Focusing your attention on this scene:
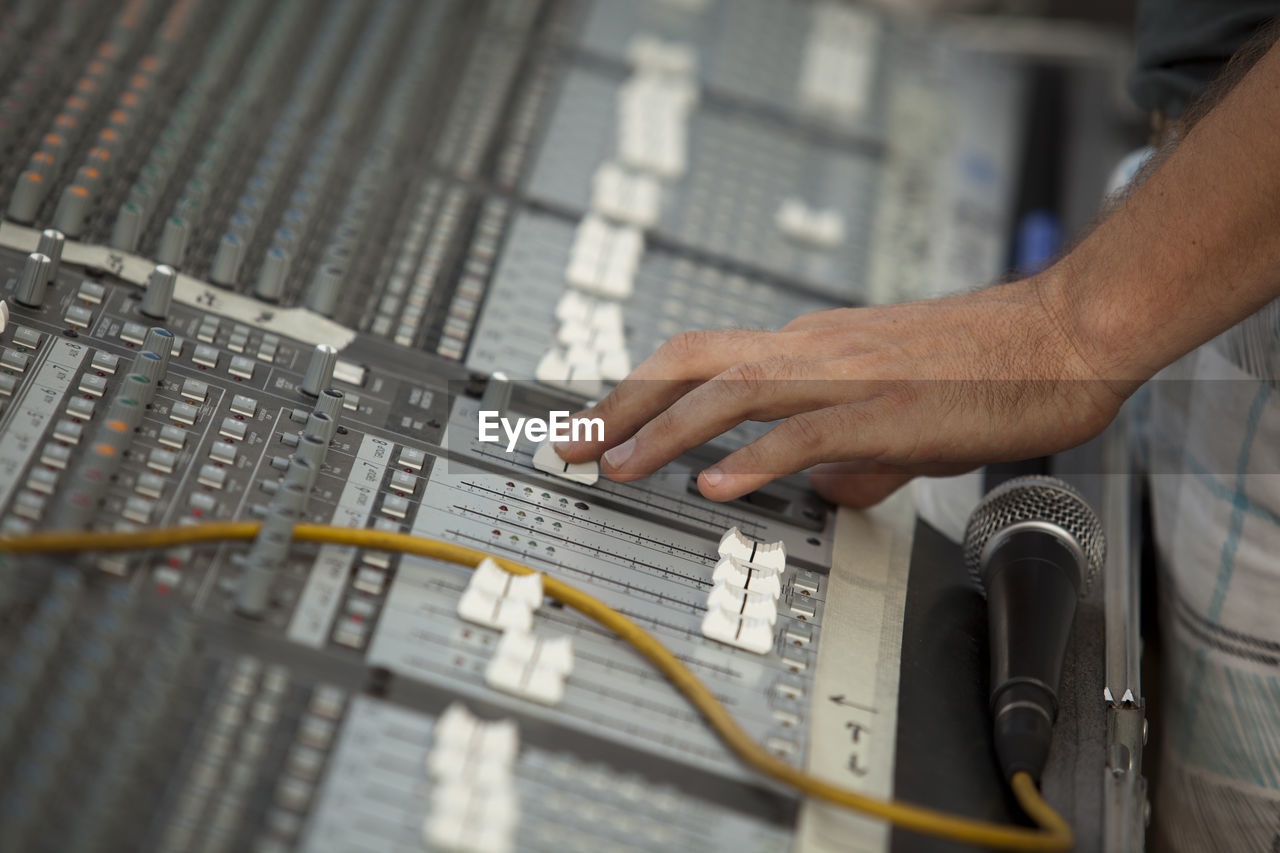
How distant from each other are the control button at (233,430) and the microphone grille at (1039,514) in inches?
28.8

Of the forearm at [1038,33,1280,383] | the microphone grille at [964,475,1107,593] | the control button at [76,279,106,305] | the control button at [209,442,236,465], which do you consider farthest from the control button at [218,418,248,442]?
the forearm at [1038,33,1280,383]

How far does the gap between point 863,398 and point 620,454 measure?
0.26 meters

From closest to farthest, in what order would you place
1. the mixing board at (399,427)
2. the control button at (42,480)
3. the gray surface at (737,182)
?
the mixing board at (399,427)
the control button at (42,480)
the gray surface at (737,182)

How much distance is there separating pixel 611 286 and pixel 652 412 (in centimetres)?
29

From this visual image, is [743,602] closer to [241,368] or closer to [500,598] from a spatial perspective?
[500,598]

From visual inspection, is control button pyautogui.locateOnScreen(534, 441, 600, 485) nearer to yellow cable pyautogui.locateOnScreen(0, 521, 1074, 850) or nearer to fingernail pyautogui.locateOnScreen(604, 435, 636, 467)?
fingernail pyautogui.locateOnScreen(604, 435, 636, 467)

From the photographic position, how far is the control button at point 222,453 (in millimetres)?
997

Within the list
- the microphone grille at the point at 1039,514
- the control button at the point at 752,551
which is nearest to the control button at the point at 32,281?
the control button at the point at 752,551

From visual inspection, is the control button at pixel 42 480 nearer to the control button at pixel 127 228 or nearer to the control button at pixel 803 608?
the control button at pixel 127 228

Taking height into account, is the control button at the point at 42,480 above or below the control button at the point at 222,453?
below

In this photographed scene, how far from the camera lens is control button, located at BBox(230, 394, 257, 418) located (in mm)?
1049

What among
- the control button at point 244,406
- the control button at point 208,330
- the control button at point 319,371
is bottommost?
Answer: the control button at point 244,406

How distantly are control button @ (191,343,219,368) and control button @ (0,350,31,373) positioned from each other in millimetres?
146

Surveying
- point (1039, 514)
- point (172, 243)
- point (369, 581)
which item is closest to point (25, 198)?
point (172, 243)
